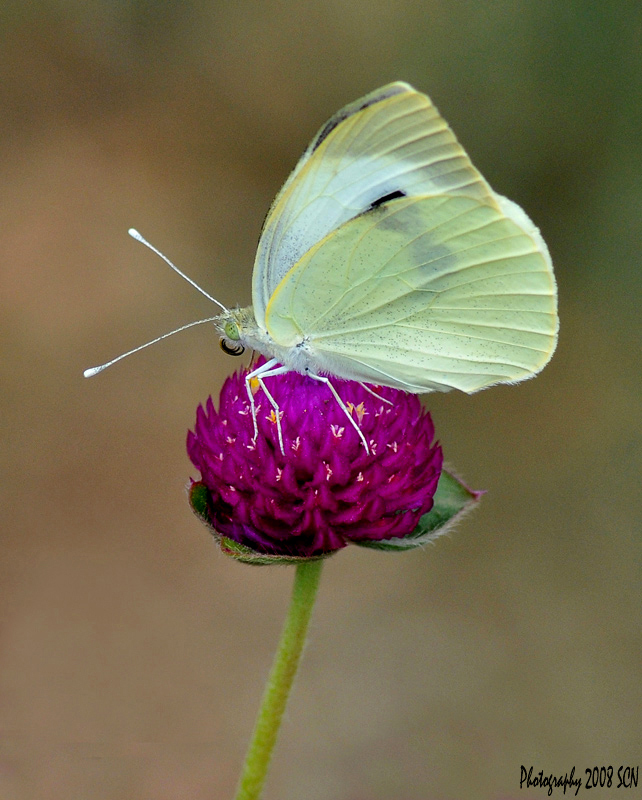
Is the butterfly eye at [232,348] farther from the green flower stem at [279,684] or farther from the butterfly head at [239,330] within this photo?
the green flower stem at [279,684]

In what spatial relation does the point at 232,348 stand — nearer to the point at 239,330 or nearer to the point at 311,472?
the point at 239,330

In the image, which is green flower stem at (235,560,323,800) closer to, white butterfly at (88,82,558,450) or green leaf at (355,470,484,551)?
green leaf at (355,470,484,551)

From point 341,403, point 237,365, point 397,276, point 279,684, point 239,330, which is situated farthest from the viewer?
point 237,365

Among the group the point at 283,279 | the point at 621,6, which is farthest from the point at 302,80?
the point at 283,279

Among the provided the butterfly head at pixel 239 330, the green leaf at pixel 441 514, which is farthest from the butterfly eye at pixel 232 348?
the green leaf at pixel 441 514

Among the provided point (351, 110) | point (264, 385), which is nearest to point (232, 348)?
point (264, 385)

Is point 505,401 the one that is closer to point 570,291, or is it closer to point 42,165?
point 570,291

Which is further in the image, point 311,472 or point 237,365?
point 237,365
